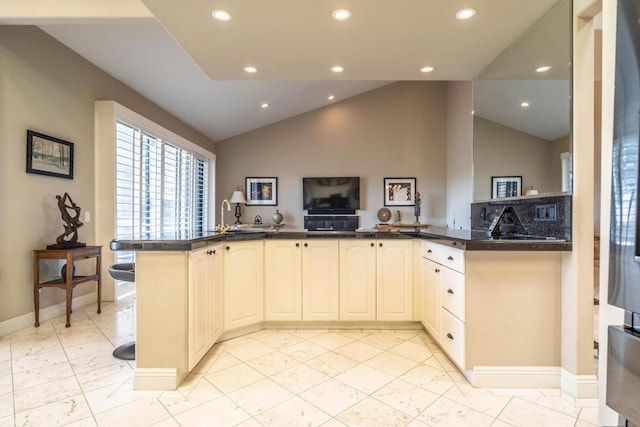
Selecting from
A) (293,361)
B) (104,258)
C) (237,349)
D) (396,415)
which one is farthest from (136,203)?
(396,415)

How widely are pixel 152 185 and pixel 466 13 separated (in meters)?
4.36

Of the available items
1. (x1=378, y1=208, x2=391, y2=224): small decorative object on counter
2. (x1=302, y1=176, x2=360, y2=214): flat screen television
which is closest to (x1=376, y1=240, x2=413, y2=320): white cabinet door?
(x1=378, y1=208, x2=391, y2=224): small decorative object on counter

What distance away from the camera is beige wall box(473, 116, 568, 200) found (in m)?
2.14

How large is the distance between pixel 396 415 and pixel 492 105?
8.34 ft

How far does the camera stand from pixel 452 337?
209 cm

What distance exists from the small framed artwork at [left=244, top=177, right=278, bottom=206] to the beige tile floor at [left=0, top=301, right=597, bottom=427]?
4434 mm

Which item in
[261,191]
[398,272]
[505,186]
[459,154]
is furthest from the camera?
[261,191]

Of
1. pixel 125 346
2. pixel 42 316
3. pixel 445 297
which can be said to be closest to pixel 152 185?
pixel 42 316

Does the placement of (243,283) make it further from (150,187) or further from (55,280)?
(150,187)

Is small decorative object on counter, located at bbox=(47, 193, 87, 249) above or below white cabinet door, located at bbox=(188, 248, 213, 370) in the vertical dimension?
above

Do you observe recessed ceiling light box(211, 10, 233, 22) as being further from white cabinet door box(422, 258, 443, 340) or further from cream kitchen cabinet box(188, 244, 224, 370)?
white cabinet door box(422, 258, 443, 340)

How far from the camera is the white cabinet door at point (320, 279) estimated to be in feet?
9.00

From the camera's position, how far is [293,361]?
222cm

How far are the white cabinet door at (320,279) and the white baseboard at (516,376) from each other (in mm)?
1207
